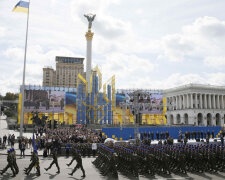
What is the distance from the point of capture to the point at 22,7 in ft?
87.9

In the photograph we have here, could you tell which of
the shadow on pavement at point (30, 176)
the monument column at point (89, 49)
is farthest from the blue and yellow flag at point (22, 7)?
the monument column at point (89, 49)

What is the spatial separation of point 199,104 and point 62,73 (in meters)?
90.7

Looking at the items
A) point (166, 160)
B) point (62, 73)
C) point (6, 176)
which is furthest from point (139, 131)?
point (62, 73)

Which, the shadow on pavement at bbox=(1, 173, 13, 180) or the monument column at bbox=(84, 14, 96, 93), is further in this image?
the monument column at bbox=(84, 14, 96, 93)

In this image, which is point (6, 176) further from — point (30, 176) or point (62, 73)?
point (62, 73)

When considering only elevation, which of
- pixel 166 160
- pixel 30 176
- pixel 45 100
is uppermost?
pixel 45 100

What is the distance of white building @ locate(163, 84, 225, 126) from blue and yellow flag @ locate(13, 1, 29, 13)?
6403cm

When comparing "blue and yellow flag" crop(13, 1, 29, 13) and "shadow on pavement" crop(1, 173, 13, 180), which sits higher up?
"blue and yellow flag" crop(13, 1, 29, 13)

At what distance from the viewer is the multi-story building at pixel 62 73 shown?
5443 inches

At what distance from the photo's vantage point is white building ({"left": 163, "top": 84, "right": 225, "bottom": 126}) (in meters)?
77.5

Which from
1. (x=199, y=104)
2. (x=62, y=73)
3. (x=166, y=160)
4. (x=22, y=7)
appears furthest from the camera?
(x=62, y=73)

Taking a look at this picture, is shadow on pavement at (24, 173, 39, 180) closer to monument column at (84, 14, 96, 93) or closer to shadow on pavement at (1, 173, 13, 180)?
shadow on pavement at (1, 173, 13, 180)

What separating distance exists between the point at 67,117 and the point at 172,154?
53.8 metres

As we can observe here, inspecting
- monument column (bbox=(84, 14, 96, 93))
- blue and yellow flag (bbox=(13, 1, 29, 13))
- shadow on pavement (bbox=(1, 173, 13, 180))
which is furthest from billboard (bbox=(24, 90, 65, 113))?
shadow on pavement (bbox=(1, 173, 13, 180))
